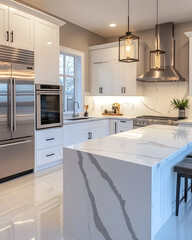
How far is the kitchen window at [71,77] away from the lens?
5.28 m

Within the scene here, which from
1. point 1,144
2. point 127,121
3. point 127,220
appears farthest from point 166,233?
point 127,121

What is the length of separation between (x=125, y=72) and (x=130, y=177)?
12.8 feet

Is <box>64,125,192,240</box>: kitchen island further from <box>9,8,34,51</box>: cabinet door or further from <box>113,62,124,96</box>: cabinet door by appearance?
<box>113,62,124,96</box>: cabinet door

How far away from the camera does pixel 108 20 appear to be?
4.94 m

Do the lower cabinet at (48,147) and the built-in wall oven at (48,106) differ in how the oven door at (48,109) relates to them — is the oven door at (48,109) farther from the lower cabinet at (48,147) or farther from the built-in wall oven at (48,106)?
the lower cabinet at (48,147)

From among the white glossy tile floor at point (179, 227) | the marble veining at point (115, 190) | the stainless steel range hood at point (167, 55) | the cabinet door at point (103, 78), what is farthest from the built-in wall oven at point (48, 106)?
the white glossy tile floor at point (179, 227)

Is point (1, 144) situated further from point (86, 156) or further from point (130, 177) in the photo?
point (130, 177)

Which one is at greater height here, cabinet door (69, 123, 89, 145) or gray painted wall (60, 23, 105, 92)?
gray painted wall (60, 23, 105, 92)

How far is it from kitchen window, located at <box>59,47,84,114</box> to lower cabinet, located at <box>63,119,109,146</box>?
0.79 meters

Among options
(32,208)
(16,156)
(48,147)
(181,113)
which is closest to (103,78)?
(181,113)

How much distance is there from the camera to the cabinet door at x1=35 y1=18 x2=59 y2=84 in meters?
3.85

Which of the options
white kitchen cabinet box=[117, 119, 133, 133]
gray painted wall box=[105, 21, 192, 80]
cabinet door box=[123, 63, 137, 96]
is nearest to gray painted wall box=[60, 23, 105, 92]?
cabinet door box=[123, 63, 137, 96]

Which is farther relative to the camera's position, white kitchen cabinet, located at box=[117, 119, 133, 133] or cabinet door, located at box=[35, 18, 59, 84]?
white kitchen cabinet, located at box=[117, 119, 133, 133]

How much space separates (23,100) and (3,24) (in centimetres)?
115
